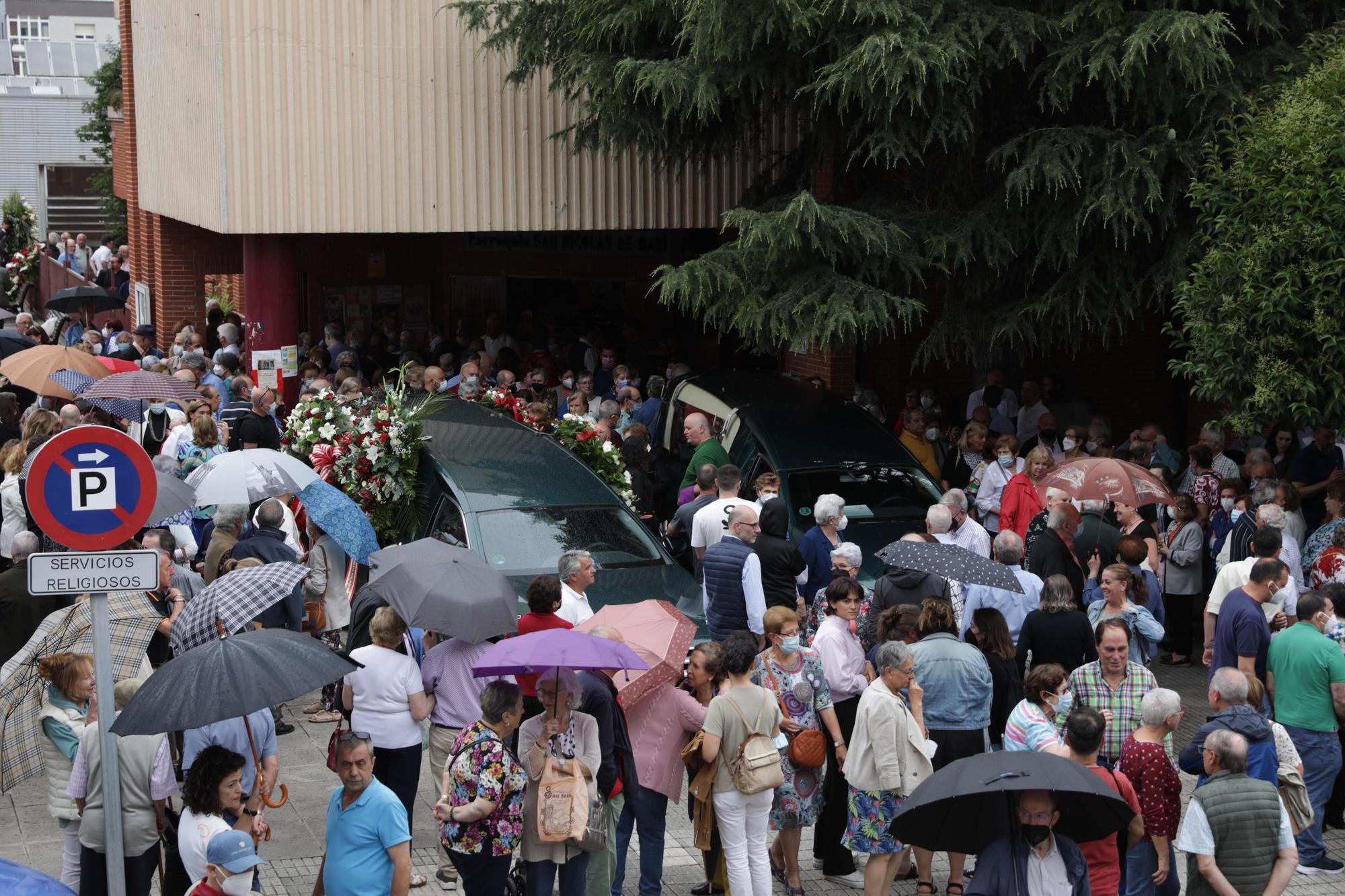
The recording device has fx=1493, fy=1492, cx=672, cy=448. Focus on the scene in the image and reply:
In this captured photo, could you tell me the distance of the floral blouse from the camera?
255 inches

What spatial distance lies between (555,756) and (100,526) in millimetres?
2254

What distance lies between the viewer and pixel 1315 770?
27.8ft

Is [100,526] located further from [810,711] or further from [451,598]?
[810,711]

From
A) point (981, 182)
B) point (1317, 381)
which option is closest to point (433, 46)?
point (981, 182)

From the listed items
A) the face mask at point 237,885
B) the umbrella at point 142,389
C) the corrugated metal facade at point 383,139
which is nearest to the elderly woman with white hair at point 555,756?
the face mask at point 237,885

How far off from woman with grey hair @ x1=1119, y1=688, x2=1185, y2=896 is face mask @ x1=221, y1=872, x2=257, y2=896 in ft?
12.8

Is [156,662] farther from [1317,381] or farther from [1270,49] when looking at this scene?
[1270,49]

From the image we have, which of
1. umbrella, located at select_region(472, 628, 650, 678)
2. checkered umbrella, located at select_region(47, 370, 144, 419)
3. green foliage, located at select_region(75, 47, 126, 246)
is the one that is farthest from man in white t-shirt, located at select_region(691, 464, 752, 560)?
green foliage, located at select_region(75, 47, 126, 246)

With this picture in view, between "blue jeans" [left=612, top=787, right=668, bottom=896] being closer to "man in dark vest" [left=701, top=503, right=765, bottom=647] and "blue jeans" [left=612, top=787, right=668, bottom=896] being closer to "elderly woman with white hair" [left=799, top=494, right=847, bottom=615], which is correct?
"man in dark vest" [left=701, top=503, right=765, bottom=647]

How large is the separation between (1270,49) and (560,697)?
31.5 ft

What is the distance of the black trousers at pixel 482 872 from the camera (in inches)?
259

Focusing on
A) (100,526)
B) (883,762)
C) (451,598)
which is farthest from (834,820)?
(100,526)

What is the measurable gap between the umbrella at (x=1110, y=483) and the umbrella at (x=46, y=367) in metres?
10.1

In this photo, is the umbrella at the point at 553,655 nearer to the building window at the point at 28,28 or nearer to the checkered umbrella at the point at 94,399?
the checkered umbrella at the point at 94,399
